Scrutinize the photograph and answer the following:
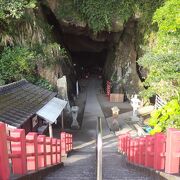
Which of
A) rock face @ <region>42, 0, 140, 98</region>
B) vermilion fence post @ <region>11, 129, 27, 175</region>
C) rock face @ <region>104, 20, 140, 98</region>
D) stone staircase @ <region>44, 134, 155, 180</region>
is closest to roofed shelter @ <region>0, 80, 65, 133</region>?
stone staircase @ <region>44, 134, 155, 180</region>

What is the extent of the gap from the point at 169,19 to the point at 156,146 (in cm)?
550

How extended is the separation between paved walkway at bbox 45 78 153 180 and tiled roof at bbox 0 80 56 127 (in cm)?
236

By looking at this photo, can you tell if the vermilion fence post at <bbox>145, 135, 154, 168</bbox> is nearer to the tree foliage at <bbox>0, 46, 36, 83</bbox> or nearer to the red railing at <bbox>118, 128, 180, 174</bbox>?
the red railing at <bbox>118, 128, 180, 174</bbox>

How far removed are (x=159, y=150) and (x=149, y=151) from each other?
72 cm

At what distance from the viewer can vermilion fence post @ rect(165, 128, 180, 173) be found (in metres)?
5.53

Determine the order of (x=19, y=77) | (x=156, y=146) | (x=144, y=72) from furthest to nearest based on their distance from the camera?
1. (x=144, y=72)
2. (x=19, y=77)
3. (x=156, y=146)

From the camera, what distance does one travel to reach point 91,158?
13.3 meters

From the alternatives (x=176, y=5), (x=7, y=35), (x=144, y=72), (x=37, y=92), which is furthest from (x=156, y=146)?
(x=144, y=72)

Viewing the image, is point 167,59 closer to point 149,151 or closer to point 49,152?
point 149,151

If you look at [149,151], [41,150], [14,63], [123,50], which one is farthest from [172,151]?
[123,50]

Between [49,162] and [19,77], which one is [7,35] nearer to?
[19,77]

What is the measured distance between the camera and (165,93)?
1110 centimetres

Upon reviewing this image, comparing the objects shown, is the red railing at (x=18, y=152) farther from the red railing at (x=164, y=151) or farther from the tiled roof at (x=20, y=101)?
the tiled roof at (x=20, y=101)

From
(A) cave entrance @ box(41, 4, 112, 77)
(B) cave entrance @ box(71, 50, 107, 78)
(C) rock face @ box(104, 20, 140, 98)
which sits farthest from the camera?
(B) cave entrance @ box(71, 50, 107, 78)
